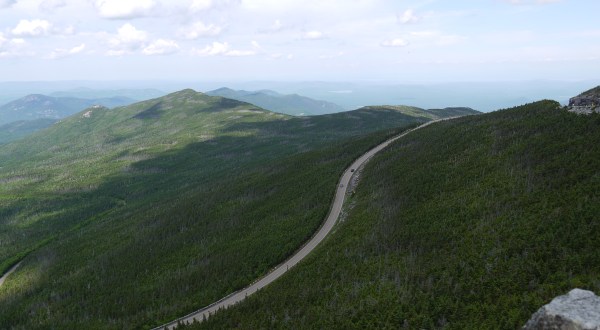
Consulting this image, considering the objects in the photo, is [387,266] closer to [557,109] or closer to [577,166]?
[577,166]

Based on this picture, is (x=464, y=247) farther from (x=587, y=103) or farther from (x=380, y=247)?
(x=587, y=103)

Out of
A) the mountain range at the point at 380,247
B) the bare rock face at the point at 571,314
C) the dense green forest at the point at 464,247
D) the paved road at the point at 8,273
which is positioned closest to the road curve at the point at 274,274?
Answer: the mountain range at the point at 380,247

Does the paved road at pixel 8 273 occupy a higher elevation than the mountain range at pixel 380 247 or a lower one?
lower

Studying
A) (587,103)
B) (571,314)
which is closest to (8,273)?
(571,314)

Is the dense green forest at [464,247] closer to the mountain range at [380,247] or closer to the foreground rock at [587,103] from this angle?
the mountain range at [380,247]

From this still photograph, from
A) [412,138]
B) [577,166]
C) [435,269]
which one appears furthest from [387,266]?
[412,138]

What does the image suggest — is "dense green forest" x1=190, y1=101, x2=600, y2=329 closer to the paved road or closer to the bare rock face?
the bare rock face

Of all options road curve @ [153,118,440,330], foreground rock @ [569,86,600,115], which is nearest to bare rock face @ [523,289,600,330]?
road curve @ [153,118,440,330]
